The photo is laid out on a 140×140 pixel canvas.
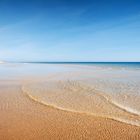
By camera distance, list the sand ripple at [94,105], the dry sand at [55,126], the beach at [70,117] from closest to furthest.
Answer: the dry sand at [55,126], the beach at [70,117], the sand ripple at [94,105]

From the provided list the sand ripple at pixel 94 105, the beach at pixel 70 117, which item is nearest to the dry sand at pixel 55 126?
the beach at pixel 70 117

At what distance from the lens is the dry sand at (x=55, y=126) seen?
4.96 m

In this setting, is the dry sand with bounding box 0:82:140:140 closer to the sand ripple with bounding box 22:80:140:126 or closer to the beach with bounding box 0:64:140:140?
the beach with bounding box 0:64:140:140

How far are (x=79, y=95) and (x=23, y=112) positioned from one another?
3.58 meters

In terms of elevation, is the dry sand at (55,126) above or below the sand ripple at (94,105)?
below

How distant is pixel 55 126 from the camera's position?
566cm

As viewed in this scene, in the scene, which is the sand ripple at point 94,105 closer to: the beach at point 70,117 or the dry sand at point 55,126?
the beach at point 70,117

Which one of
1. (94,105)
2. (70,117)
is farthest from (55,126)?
(94,105)

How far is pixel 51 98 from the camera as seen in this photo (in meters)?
9.03

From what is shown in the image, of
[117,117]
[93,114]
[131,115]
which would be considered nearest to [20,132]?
[93,114]

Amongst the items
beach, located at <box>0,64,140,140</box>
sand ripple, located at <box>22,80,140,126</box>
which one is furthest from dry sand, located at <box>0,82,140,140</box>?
sand ripple, located at <box>22,80,140,126</box>

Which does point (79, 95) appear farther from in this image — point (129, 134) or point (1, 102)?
point (129, 134)

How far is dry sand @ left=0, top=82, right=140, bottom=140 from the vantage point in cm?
496

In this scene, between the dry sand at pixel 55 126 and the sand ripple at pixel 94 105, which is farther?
the sand ripple at pixel 94 105
